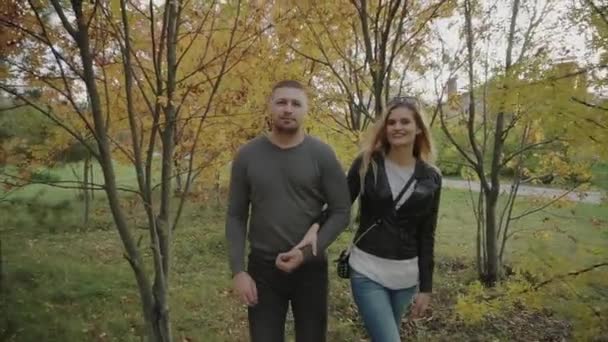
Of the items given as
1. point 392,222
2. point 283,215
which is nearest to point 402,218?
point 392,222

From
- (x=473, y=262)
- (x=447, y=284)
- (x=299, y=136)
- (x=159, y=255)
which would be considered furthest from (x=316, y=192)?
(x=473, y=262)

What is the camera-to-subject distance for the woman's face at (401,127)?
2.20m

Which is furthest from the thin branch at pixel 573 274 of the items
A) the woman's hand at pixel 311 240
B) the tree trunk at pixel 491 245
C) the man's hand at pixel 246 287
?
the tree trunk at pixel 491 245

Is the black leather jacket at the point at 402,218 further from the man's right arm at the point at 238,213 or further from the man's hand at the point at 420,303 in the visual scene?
the man's right arm at the point at 238,213

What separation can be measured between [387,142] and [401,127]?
0.12m

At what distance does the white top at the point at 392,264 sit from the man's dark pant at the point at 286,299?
0.17m

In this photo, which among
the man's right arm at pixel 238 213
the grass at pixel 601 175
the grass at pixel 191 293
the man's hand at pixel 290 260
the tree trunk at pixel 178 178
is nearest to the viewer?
the man's hand at pixel 290 260

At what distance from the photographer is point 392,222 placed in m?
2.16

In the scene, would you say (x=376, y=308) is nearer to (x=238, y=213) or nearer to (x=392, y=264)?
(x=392, y=264)

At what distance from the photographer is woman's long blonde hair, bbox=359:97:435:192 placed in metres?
2.23

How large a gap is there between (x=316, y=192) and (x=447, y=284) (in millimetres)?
6072

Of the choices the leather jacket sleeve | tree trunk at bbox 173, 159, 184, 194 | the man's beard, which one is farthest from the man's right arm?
tree trunk at bbox 173, 159, 184, 194

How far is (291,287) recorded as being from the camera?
216 cm

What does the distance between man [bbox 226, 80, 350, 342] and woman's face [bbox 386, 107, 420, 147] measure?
305mm
